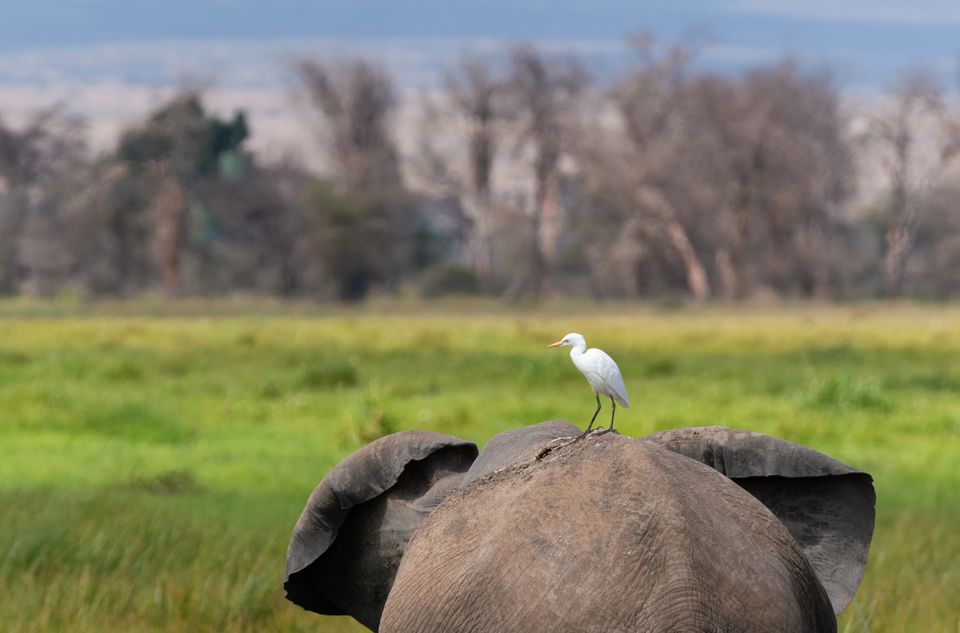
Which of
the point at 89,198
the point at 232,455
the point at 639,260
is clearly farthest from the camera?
the point at 639,260

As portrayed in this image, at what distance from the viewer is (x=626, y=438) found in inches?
129

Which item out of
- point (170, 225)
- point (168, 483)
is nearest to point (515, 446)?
point (168, 483)

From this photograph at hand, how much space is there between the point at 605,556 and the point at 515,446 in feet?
2.43

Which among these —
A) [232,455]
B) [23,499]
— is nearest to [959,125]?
[232,455]

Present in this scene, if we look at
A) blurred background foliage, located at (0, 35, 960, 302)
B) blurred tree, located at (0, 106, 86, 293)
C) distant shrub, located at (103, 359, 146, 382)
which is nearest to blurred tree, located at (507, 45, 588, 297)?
blurred background foliage, located at (0, 35, 960, 302)

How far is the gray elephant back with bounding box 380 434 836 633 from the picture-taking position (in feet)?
9.43

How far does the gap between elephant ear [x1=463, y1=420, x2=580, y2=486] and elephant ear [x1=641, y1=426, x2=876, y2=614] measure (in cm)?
27

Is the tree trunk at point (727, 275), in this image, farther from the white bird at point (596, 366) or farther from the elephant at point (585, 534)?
the white bird at point (596, 366)

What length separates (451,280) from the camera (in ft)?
163

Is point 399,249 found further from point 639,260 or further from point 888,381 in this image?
point 888,381

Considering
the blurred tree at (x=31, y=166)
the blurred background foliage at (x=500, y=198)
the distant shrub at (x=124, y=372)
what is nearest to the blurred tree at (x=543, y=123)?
the blurred background foliage at (x=500, y=198)

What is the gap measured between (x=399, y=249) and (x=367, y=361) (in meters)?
30.8

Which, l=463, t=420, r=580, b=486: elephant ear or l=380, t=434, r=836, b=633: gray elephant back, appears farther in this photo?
l=463, t=420, r=580, b=486: elephant ear

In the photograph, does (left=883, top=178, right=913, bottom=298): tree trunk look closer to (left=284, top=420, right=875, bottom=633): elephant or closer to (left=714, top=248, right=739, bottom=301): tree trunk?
(left=714, top=248, right=739, bottom=301): tree trunk
